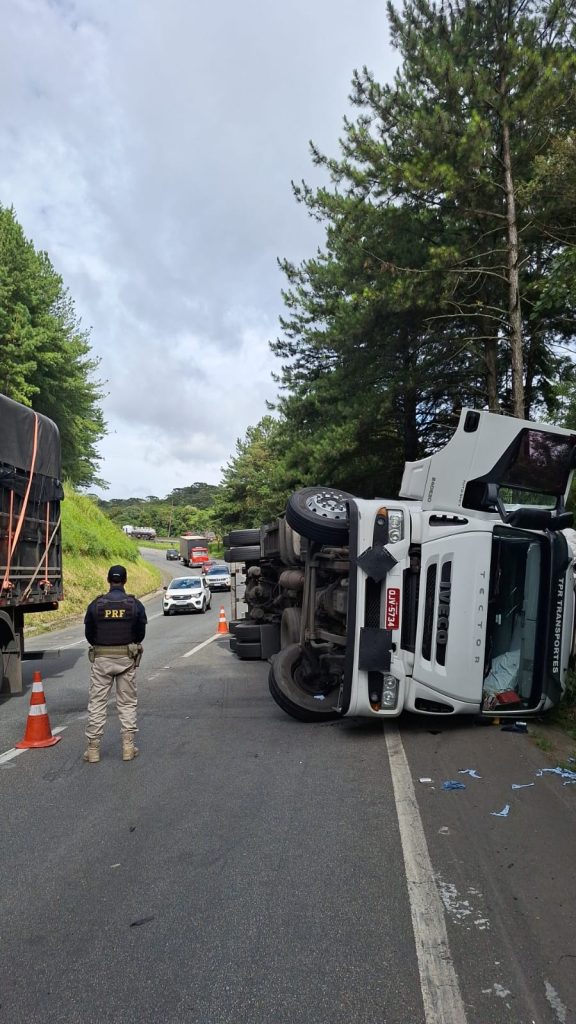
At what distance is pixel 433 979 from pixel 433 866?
105 centimetres

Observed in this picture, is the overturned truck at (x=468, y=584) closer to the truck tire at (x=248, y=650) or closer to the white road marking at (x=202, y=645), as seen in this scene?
the truck tire at (x=248, y=650)

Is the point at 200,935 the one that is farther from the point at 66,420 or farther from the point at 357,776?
the point at 66,420

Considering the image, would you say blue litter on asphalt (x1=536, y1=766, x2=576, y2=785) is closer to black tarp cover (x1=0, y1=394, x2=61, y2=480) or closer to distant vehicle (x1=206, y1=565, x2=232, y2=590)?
black tarp cover (x1=0, y1=394, x2=61, y2=480)

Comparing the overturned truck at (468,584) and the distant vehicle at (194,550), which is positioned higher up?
the overturned truck at (468,584)

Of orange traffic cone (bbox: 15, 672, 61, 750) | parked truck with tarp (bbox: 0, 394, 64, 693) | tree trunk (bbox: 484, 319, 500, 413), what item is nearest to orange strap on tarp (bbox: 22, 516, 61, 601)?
parked truck with tarp (bbox: 0, 394, 64, 693)

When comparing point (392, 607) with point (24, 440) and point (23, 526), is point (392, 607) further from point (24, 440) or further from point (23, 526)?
point (24, 440)

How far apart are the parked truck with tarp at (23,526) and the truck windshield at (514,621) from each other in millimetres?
5802

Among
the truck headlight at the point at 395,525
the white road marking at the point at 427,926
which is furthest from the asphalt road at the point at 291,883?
the truck headlight at the point at 395,525

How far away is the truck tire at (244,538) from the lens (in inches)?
517

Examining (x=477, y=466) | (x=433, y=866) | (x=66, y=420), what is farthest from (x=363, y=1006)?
(x=66, y=420)

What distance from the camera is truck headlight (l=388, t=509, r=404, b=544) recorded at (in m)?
6.48

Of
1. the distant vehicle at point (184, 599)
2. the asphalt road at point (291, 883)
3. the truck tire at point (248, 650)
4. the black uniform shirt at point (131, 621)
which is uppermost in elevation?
the black uniform shirt at point (131, 621)

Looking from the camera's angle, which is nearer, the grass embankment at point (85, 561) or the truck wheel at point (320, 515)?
the truck wheel at point (320, 515)

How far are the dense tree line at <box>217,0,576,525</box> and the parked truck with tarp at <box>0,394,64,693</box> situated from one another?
7675mm
